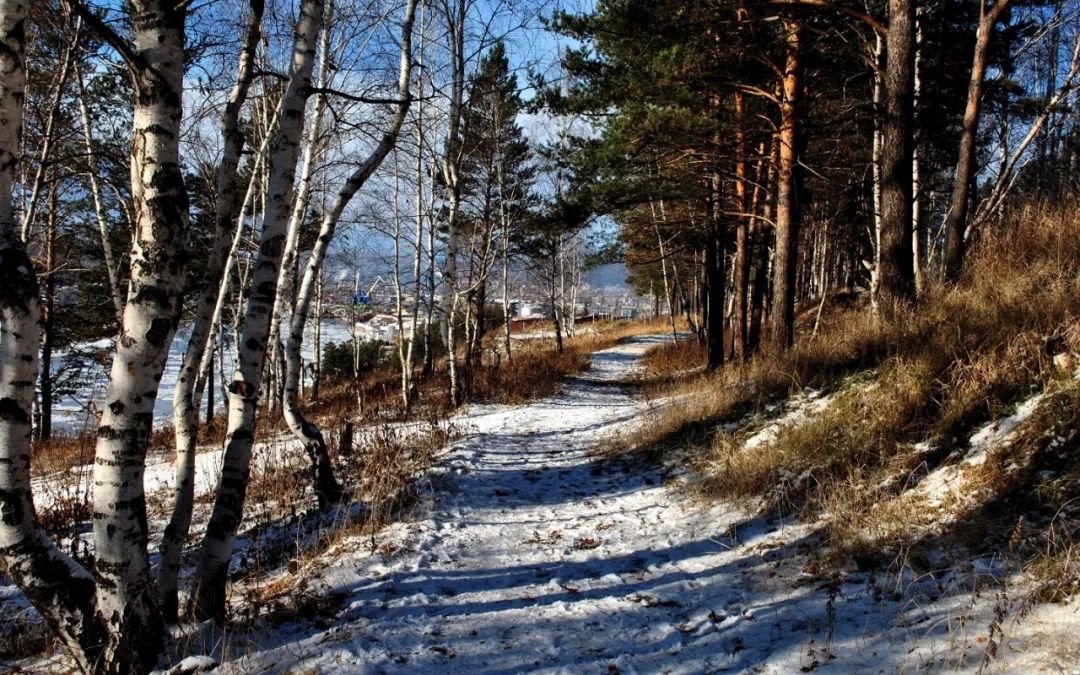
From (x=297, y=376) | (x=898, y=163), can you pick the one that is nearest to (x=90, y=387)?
(x=297, y=376)

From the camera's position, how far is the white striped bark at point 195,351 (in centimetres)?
325

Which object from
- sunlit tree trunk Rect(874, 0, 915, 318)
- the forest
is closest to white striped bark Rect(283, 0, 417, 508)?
the forest

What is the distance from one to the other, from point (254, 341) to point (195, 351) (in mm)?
739

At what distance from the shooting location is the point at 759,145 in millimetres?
11430

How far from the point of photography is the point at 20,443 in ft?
9.02

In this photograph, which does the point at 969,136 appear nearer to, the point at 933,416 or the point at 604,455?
the point at 933,416

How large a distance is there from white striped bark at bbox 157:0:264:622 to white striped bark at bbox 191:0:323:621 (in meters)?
0.17

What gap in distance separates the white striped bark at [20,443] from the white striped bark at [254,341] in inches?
26.4

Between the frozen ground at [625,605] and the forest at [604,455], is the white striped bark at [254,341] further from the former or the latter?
the frozen ground at [625,605]

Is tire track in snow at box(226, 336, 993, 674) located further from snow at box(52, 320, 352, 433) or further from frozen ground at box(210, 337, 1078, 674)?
snow at box(52, 320, 352, 433)

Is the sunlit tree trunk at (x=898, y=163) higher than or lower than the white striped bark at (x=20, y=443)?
higher

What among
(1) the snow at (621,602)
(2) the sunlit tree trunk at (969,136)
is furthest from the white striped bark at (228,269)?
(2) the sunlit tree trunk at (969,136)

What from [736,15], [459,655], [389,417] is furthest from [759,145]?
[459,655]

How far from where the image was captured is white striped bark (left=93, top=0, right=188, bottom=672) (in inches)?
103
